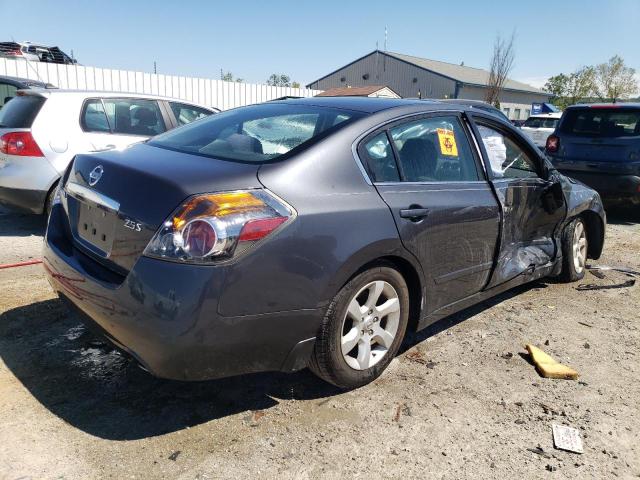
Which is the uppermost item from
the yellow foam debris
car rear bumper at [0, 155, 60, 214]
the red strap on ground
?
car rear bumper at [0, 155, 60, 214]

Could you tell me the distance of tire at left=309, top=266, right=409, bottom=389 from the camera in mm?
2572

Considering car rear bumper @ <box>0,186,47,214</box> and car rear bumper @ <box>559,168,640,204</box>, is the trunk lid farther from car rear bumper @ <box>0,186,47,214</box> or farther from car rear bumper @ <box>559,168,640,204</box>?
car rear bumper @ <box>559,168,640,204</box>

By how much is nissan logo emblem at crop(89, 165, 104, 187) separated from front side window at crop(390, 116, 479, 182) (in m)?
1.57

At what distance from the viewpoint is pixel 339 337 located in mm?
2611

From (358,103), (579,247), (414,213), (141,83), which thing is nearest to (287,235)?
(414,213)

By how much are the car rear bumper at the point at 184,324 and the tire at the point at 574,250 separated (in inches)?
122

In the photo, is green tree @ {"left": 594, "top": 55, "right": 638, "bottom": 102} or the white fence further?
green tree @ {"left": 594, "top": 55, "right": 638, "bottom": 102}

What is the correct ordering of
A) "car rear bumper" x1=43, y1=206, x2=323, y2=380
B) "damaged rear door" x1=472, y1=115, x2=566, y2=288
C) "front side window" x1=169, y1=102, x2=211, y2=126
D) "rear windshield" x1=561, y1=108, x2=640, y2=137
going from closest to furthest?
"car rear bumper" x1=43, y1=206, x2=323, y2=380 < "damaged rear door" x1=472, y1=115, x2=566, y2=288 < "front side window" x1=169, y1=102, x2=211, y2=126 < "rear windshield" x1=561, y1=108, x2=640, y2=137

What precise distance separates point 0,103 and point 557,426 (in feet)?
32.5

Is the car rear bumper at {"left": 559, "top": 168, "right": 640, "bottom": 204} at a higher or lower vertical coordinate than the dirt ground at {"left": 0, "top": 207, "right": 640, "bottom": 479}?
higher

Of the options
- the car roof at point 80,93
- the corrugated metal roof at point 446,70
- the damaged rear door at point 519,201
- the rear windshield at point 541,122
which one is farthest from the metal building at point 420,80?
the damaged rear door at point 519,201

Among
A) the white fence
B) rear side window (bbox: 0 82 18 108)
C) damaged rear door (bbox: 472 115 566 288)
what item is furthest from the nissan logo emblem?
Result: the white fence

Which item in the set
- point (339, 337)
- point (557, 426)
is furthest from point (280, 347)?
point (557, 426)

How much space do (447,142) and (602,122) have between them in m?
6.06
